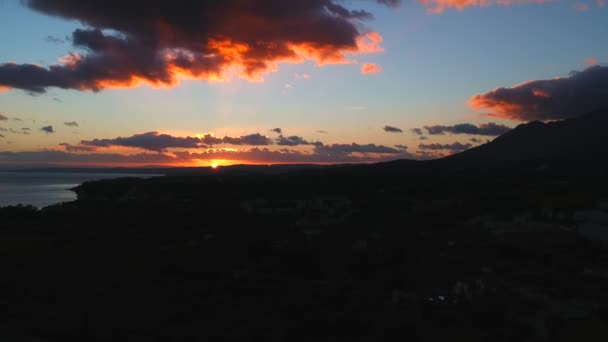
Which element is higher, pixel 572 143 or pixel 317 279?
pixel 572 143

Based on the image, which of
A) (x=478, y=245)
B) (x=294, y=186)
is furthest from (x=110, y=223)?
(x=294, y=186)

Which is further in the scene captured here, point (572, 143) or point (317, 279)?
point (572, 143)

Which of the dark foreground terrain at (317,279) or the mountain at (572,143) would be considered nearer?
the dark foreground terrain at (317,279)

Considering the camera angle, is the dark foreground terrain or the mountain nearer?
the dark foreground terrain

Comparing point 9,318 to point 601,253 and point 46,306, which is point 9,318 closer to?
point 46,306

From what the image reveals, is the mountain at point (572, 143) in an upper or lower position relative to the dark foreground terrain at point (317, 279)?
upper

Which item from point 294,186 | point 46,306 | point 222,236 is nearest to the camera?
point 46,306

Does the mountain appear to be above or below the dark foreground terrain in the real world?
above

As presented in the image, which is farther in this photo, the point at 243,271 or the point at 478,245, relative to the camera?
the point at 478,245
